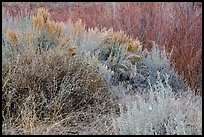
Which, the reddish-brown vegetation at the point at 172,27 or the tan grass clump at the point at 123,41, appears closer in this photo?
the reddish-brown vegetation at the point at 172,27

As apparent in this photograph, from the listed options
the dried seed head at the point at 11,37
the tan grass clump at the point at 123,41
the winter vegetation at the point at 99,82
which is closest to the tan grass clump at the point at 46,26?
the winter vegetation at the point at 99,82

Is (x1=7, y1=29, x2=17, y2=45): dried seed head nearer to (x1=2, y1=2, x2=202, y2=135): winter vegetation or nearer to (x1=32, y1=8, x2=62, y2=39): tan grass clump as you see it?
(x1=2, y1=2, x2=202, y2=135): winter vegetation

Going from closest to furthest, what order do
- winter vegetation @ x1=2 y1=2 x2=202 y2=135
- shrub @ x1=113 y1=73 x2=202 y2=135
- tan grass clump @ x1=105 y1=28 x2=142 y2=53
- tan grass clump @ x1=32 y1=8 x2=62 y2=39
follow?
shrub @ x1=113 y1=73 x2=202 y2=135
winter vegetation @ x1=2 y1=2 x2=202 y2=135
tan grass clump @ x1=32 y1=8 x2=62 y2=39
tan grass clump @ x1=105 y1=28 x2=142 y2=53

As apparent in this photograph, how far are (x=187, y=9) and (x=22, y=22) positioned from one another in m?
2.64

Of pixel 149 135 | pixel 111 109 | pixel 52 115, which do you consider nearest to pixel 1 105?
pixel 52 115

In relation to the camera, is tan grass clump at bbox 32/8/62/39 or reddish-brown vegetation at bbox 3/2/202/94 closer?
reddish-brown vegetation at bbox 3/2/202/94

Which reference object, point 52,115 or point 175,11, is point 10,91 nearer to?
point 52,115

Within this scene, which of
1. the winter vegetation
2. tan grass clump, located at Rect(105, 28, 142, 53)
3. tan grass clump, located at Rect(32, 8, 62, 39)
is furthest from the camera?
tan grass clump, located at Rect(105, 28, 142, 53)

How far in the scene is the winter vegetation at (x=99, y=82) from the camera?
4.21 metres

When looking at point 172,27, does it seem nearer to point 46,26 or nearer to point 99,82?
point 46,26

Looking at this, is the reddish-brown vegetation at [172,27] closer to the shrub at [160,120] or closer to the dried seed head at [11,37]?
the shrub at [160,120]

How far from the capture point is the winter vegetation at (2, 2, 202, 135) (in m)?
4.21

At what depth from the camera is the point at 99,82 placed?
5.18 metres

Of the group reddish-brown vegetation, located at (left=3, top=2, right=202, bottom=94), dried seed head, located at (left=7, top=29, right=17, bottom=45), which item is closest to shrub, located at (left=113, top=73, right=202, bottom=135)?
reddish-brown vegetation, located at (left=3, top=2, right=202, bottom=94)
